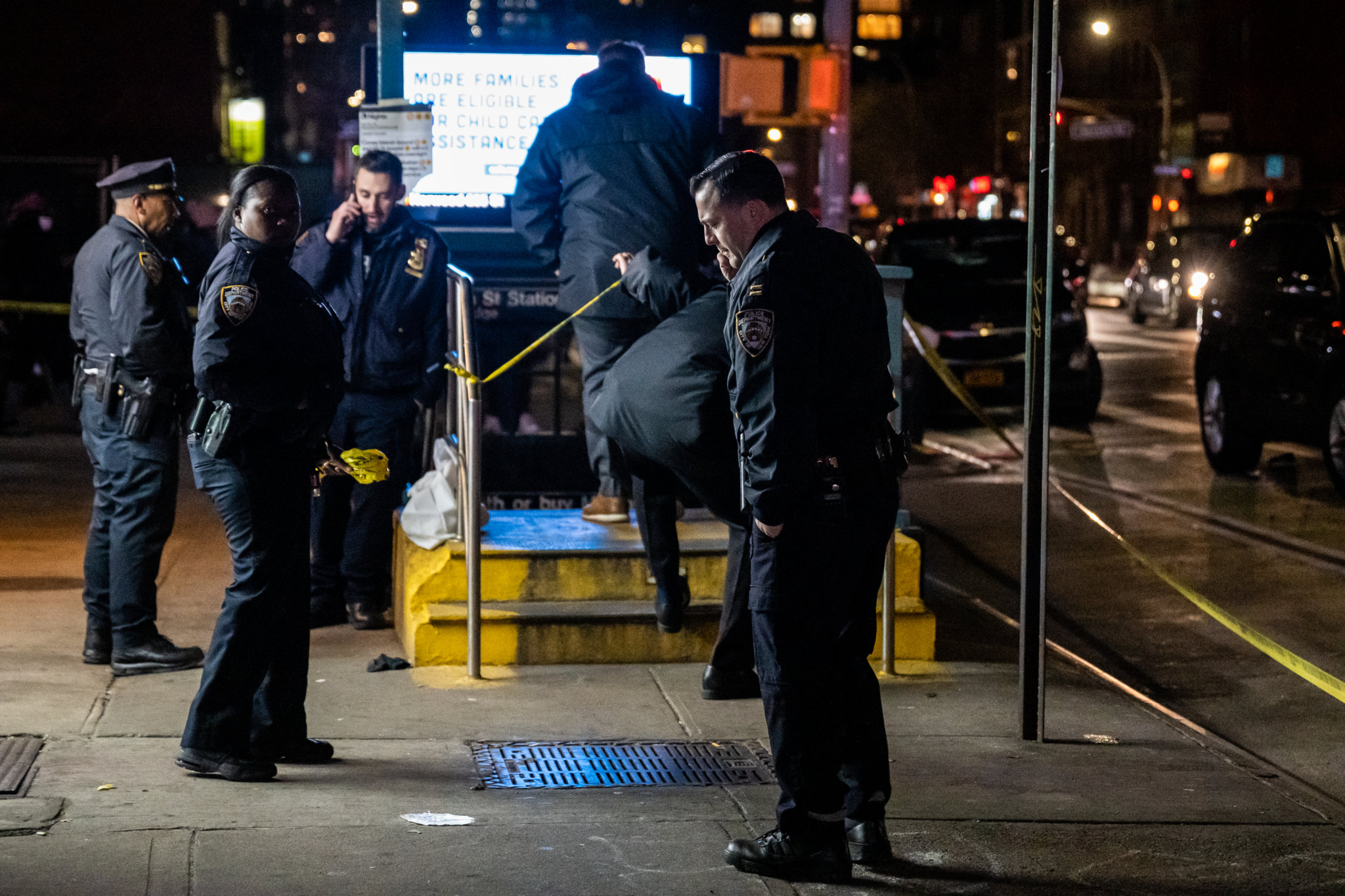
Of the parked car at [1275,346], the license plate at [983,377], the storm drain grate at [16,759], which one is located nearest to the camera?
the storm drain grate at [16,759]

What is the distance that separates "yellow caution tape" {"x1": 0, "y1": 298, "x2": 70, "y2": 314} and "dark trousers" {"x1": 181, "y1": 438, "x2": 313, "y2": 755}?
9.31 metres

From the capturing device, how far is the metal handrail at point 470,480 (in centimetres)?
641

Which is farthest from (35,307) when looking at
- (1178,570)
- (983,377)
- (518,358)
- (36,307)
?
(1178,570)

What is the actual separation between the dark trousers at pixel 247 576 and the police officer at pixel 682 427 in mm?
1184

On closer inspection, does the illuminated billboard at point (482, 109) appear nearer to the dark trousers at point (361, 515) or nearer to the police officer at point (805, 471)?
the dark trousers at point (361, 515)

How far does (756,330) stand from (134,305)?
318 cm

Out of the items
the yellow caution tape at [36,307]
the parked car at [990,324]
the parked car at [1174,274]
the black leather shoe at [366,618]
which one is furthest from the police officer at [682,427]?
the parked car at [1174,274]

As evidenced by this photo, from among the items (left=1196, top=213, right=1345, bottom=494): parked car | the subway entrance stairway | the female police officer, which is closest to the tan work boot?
the subway entrance stairway

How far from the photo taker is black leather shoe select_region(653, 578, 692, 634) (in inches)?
257

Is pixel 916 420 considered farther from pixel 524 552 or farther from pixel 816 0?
pixel 816 0

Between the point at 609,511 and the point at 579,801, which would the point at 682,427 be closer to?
the point at 579,801

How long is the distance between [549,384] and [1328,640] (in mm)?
4721

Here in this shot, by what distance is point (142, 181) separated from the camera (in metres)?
6.50

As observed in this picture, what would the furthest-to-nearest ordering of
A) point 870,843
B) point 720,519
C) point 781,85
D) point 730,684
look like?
point 781,85
point 730,684
point 720,519
point 870,843
